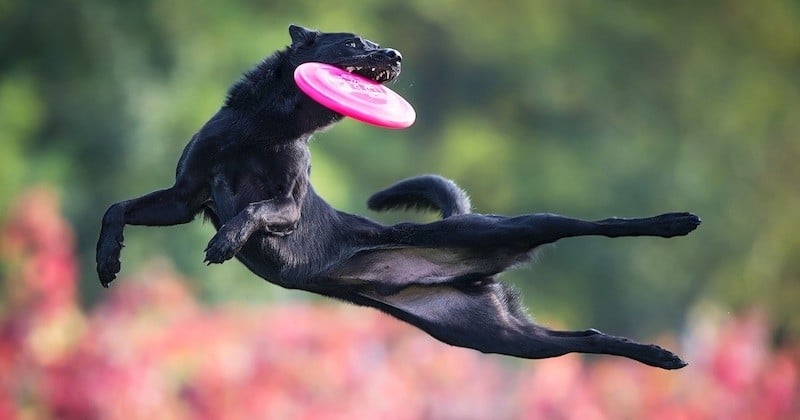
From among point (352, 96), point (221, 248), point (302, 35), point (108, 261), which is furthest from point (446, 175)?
point (221, 248)

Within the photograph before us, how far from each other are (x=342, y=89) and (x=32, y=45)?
20083 mm

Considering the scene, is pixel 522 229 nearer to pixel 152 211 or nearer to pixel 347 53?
pixel 347 53

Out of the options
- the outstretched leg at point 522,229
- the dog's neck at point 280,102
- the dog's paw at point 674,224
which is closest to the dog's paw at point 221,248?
the dog's neck at point 280,102

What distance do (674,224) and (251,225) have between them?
5.32 feet

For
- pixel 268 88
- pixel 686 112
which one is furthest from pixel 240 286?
pixel 268 88

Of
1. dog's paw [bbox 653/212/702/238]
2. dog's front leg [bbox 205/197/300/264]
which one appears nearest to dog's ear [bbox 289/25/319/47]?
dog's front leg [bbox 205/197/300/264]

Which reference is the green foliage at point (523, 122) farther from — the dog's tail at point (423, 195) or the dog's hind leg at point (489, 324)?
the dog's hind leg at point (489, 324)

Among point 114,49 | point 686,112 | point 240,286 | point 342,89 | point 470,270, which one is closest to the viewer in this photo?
point 342,89

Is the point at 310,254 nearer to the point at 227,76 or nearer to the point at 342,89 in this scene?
the point at 342,89

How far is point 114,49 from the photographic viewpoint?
79.2 feet

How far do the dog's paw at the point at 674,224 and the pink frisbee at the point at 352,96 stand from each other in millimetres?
1030

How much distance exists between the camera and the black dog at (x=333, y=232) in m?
5.98

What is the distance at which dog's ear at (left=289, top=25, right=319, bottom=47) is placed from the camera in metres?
6.29

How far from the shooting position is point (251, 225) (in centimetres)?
573
